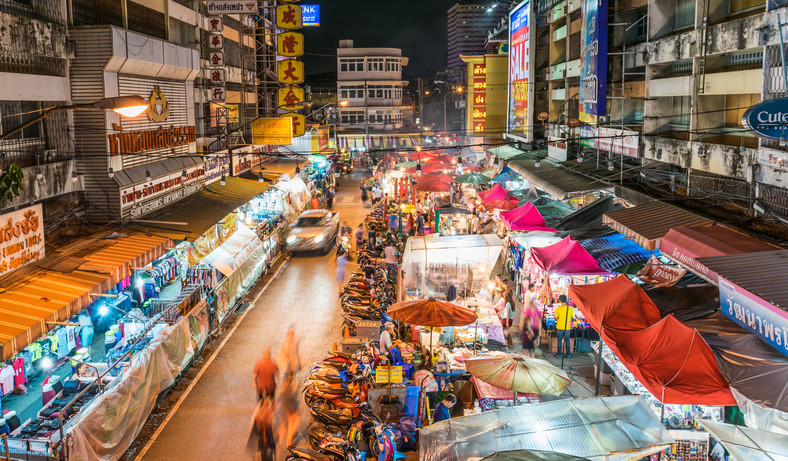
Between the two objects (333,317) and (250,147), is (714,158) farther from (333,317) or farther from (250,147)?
(250,147)

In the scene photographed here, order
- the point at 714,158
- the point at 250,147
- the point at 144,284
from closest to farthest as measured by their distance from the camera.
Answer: the point at 714,158 < the point at 144,284 < the point at 250,147

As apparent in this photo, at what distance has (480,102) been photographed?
47656 mm

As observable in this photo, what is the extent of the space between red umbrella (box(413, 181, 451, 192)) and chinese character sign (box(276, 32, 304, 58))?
7.94m

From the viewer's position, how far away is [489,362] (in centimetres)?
1079

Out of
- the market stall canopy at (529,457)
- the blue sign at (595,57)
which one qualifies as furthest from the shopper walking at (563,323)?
the market stall canopy at (529,457)

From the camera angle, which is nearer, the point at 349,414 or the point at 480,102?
the point at 349,414

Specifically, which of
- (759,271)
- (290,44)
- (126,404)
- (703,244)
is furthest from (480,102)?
(126,404)

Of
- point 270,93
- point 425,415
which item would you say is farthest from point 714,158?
point 270,93

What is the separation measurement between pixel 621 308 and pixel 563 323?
431 centimetres

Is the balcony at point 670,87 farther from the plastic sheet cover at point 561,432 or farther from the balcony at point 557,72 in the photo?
the plastic sheet cover at point 561,432

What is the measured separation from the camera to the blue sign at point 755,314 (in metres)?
8.05

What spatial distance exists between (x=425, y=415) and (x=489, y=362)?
162 cm

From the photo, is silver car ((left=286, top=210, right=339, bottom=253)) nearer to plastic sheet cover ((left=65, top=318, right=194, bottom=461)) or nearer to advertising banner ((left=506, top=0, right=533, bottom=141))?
advertising banner ((left=506, top=0, right=533, bottom=141))

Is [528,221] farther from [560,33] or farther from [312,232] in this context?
[560,33]
